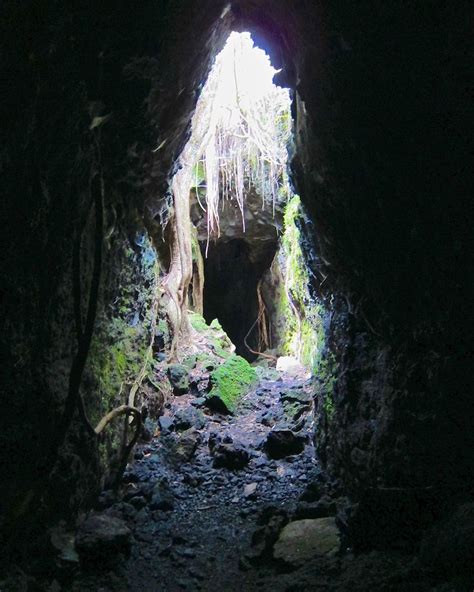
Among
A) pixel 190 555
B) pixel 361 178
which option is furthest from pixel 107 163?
pixel 190 555

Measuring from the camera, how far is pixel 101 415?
3330 mm

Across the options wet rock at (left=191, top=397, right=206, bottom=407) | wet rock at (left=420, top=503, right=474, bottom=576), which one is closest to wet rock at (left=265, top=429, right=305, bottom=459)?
wet rock at (left=191, top=397, right=206, bottom=407)

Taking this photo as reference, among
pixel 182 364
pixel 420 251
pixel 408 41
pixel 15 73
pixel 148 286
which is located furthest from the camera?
pixel 182 364

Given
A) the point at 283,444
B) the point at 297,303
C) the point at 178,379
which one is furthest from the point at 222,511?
the point at 297,303

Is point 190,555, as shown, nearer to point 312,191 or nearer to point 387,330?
point 387,330

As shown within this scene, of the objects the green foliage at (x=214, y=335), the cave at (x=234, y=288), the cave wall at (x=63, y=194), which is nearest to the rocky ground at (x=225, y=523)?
the cave wall at (x=63, y=194)

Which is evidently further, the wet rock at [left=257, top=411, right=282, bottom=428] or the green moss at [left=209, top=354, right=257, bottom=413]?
the green moss at [left=209, top=354, right=257, bottom=413]

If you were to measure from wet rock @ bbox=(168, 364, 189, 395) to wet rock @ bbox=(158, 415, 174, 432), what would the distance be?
70cm

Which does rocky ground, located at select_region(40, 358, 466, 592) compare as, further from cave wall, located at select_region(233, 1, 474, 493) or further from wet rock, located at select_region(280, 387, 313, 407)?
cave wall, located at select_region(233, 1, 474, 493)

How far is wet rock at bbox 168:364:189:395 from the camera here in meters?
5.70

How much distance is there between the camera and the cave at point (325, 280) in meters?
1.93

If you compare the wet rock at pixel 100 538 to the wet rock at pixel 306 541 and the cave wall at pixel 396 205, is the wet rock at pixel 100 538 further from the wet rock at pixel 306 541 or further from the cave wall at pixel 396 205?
the cave wall at pixel 396 205

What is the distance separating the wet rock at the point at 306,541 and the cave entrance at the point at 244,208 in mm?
2869

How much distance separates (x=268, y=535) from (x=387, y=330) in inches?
60.0
